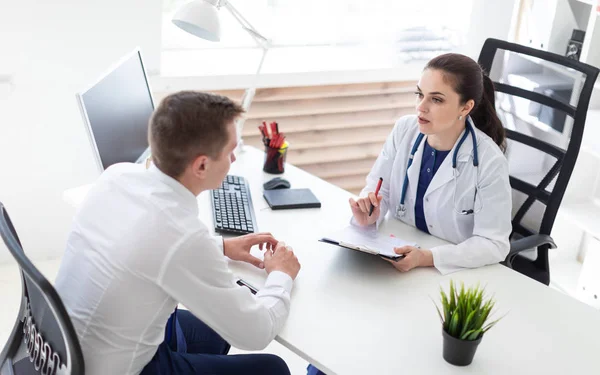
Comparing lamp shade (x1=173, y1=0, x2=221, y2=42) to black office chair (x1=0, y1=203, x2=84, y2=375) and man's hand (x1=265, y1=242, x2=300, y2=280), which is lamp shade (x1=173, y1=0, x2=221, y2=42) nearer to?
man's hand (x1=265, y1=242, x2=300, y2=280)

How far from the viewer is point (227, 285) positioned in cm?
160

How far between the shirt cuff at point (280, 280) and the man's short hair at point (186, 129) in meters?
0.39

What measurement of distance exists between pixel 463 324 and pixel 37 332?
0.91m

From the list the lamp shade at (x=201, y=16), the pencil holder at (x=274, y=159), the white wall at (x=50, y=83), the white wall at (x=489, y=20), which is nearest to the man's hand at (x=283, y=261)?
the pencil holder at (x=274, y=159)

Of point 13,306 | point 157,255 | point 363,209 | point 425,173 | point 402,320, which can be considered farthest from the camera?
point 13,306

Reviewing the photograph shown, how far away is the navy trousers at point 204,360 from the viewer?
174 cm

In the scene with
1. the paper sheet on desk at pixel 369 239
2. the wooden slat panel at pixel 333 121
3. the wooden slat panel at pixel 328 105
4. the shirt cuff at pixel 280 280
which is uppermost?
the shirt cuff at pixel 280 280

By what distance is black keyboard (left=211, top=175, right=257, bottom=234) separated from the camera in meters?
2.17

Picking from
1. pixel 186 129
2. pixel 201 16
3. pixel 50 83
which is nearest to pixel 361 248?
pixel 186 129

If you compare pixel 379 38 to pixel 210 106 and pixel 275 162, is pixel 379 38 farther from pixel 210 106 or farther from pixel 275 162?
pixel 210 106

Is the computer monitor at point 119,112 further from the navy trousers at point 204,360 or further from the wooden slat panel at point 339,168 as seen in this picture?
the wooden slat panel at point 339,168

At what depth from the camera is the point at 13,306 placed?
3004 mm

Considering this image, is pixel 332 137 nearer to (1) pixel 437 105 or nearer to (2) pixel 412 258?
(1) pixel 437 105

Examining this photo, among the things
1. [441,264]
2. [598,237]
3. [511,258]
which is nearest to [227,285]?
[441,264]
